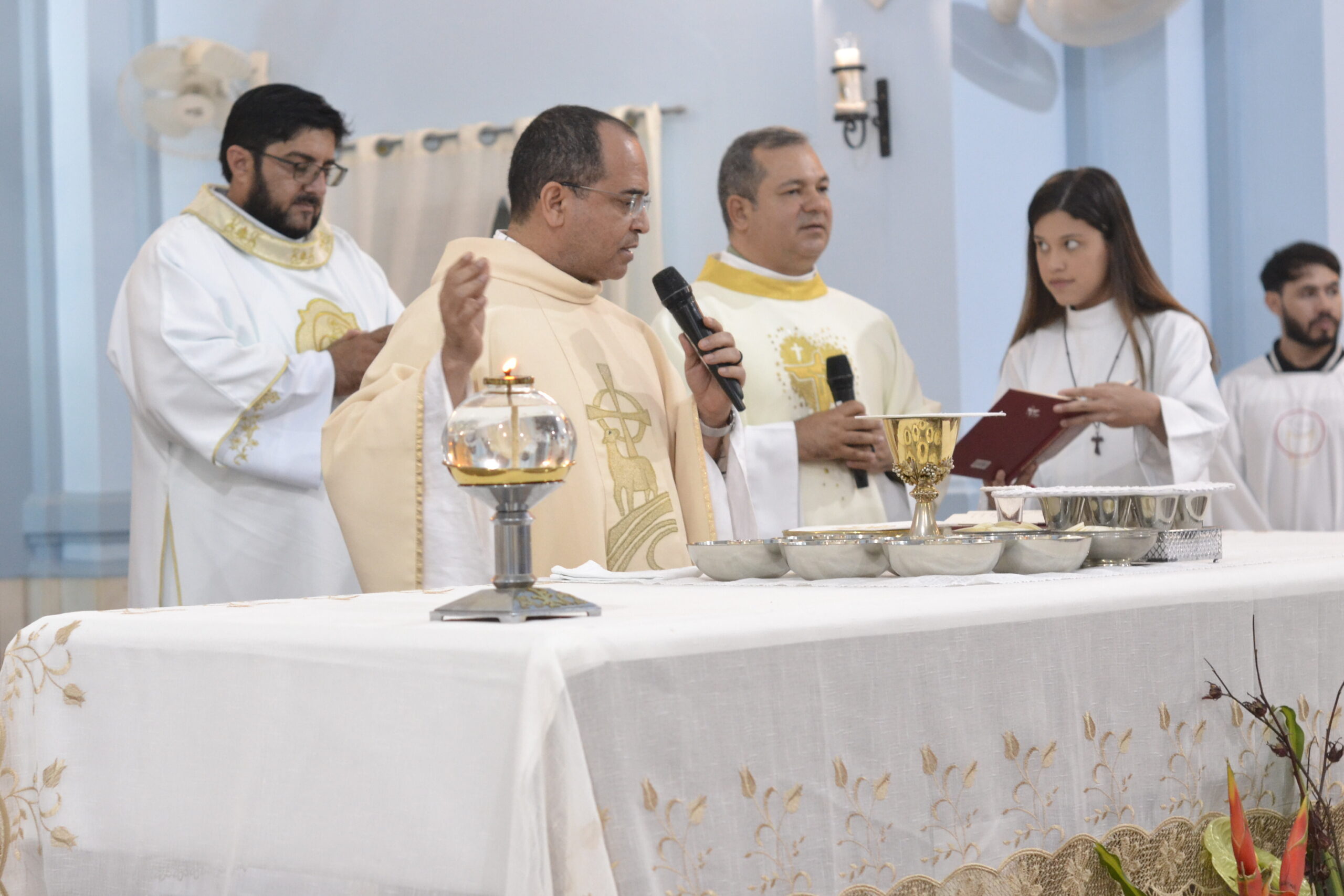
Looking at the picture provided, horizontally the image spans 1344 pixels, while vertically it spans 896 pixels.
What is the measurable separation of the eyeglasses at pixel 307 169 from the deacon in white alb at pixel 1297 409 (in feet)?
12.9

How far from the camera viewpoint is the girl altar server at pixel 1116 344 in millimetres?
4535

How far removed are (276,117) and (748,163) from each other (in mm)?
1447

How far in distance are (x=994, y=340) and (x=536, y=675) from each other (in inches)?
218

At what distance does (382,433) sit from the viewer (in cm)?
277

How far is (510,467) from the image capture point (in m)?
1.65

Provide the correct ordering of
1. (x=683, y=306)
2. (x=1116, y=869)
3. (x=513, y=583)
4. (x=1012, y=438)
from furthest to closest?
(x=1012, y=438)
(x=683, y=306)
(x=1116, y=869)
(x=513, y=583)

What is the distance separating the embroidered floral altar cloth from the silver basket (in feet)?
0.76

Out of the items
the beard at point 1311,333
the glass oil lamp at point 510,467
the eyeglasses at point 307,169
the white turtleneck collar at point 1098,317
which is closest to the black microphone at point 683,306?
the glass oil lamp at point 510,467

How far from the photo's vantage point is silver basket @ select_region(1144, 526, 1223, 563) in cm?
227

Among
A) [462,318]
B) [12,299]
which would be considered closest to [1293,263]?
[462,318]

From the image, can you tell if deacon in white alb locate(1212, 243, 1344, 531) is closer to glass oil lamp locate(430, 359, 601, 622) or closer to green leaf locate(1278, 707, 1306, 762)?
green leaf locate(1278, 707, 1306, 762)

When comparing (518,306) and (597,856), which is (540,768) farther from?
(518,306)

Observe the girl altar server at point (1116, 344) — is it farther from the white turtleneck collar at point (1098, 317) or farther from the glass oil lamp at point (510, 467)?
the glass oil lamp at point (510, 467)

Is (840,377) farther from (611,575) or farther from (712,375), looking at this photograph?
(611,575)
